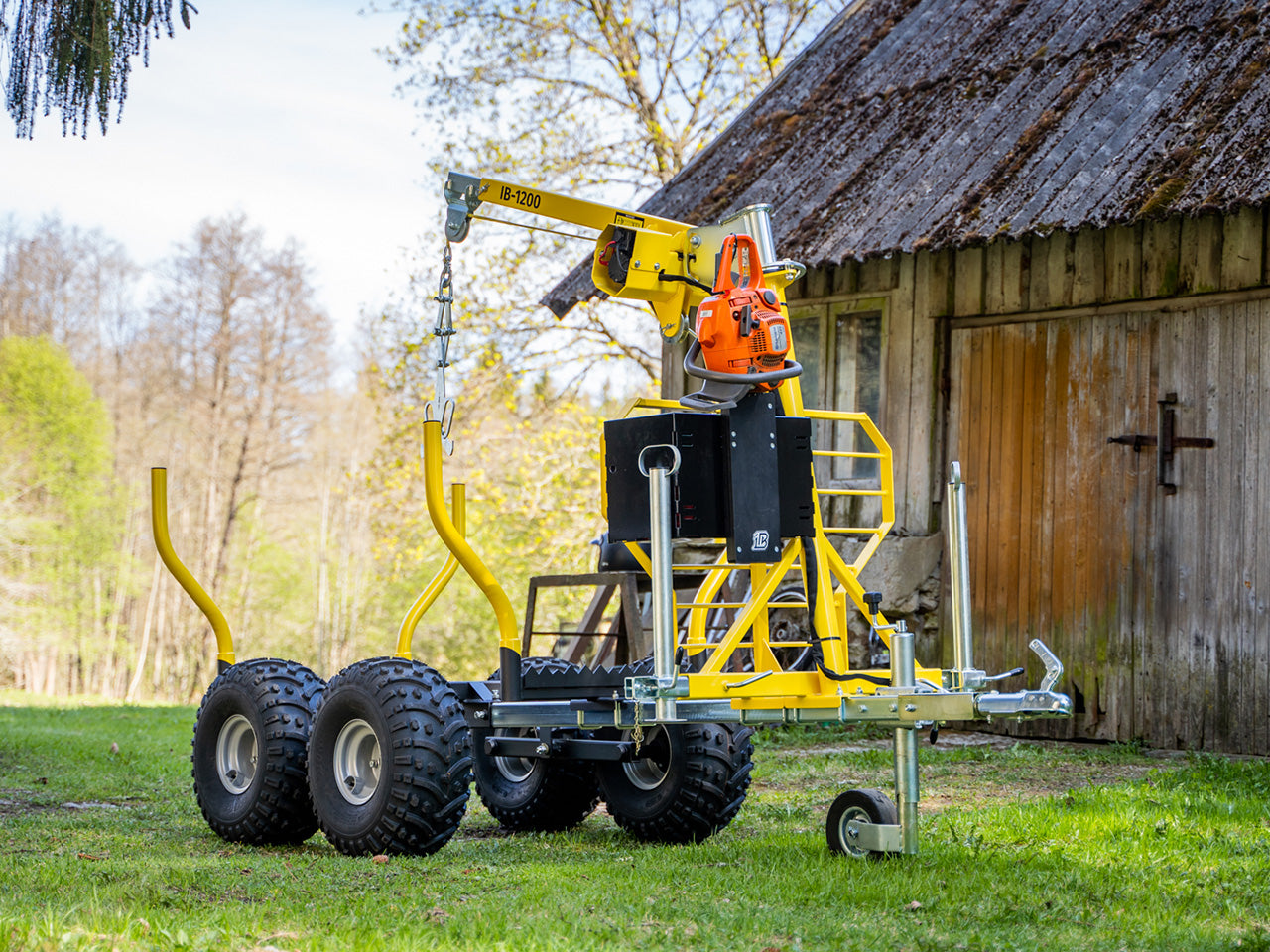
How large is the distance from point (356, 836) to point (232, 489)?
90.4 ft

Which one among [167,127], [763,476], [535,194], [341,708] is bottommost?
[341,708]

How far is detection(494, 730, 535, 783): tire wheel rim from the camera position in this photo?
6.87m

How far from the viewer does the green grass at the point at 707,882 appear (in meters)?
4.04

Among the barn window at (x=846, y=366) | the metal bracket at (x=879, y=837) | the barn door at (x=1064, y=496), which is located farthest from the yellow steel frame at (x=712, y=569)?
the barn window at (x=846, y=366)

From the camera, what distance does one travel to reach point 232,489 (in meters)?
31.9

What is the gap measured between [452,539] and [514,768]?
5.52ft

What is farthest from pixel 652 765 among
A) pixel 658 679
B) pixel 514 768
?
pixel 658 679

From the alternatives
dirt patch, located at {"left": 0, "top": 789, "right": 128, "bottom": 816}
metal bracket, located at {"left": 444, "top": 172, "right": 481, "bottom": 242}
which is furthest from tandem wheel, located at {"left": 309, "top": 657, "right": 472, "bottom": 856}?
dirt patch, located at {"left": 0, "top": 789, "right": 128, "bottom": 816}

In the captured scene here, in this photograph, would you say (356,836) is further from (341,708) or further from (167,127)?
(167,127)

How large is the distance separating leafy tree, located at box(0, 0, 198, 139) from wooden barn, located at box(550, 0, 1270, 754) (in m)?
5.25

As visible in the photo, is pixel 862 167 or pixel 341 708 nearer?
pixel 341 708

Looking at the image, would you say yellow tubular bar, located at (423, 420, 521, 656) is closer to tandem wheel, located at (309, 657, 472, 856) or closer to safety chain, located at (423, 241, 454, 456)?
safety chain, located at (423, 241, 454, 456)

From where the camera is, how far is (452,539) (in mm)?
5777

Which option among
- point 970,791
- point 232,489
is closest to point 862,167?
point 970,791
